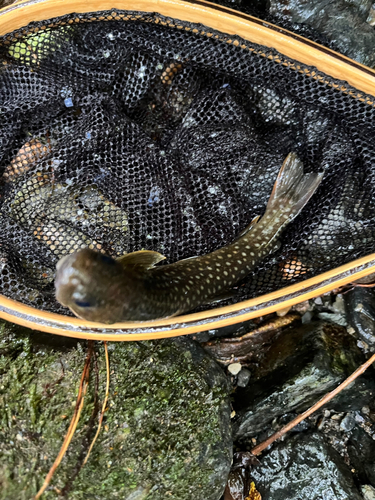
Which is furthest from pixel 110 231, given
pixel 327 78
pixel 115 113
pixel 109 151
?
pixel 327 78

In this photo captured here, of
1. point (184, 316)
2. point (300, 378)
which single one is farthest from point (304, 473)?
point (184, 316)

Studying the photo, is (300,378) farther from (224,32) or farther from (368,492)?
(224,32)

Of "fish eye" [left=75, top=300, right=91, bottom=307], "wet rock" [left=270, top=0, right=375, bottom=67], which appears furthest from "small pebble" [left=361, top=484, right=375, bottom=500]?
"wet rock" [left=270, top=0, right=375, bottom=67]

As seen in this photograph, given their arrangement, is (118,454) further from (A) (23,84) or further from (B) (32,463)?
(A) (23,84)

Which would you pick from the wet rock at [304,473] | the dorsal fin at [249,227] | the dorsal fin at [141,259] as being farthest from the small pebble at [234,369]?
Result: the dorsal fin at [141,259]

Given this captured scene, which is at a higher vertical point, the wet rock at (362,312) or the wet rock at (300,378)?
the wet rock at (362,312)

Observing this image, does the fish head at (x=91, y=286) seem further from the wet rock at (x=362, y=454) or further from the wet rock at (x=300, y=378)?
the wet rock at (x=362, y=454)

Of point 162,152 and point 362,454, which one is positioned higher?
point 162,152
